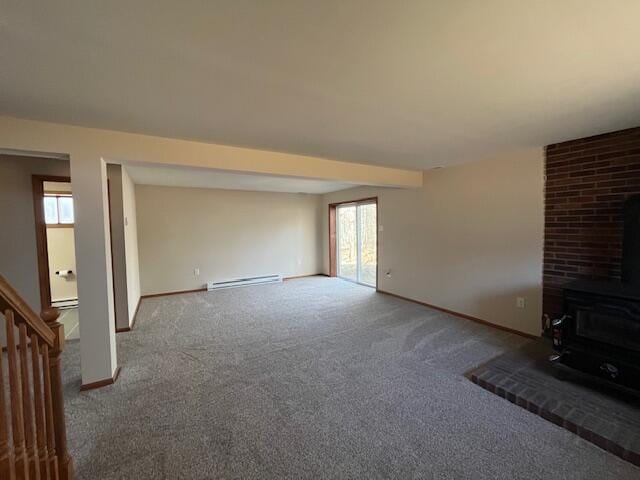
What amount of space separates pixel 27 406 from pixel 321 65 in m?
2.07

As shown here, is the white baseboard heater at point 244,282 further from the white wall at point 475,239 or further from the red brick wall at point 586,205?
the red brick wall at point 586,205

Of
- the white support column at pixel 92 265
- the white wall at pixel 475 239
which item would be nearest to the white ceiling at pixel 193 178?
the white support column at pixel 92 265

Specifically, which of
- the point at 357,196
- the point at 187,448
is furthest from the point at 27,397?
the point at 357,196

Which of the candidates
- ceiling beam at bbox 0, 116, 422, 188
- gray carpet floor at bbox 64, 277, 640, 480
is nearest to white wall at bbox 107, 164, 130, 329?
gray carpet floor at bbox 64, 277, 640, 480

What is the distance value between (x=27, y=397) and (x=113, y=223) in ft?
8.98

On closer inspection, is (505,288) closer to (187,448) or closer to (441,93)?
(441,93)

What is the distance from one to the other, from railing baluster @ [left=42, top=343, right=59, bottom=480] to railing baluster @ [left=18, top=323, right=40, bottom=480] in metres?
0.08

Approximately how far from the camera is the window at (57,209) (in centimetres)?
481

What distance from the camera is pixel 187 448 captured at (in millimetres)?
1701

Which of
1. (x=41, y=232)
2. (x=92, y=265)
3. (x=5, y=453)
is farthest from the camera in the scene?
(x=41, y=232)

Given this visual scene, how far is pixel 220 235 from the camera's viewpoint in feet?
19.4

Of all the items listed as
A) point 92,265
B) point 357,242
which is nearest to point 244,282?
point 357,242

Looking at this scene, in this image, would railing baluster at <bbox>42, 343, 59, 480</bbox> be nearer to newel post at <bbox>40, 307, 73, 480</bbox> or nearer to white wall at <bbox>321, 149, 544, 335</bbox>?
newel post at <bbox>40, 307, 73, 480</bbox>

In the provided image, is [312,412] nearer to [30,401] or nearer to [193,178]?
[30,401]
